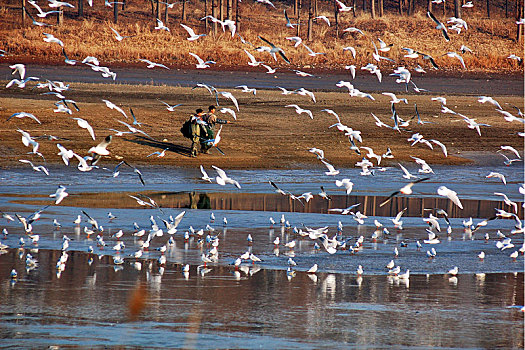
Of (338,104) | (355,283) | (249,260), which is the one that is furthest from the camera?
(338,104)

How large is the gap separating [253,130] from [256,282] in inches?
566

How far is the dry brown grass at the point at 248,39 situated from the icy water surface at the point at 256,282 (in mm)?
34298

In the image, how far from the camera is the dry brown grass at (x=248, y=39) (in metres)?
52.4

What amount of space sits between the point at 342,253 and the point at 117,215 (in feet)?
13.8

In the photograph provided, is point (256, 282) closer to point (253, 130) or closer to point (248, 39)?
point (253, 130)

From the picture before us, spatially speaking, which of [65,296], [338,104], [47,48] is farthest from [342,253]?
[47,48]

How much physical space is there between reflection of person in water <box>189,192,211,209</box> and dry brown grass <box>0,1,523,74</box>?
31922 millimetres

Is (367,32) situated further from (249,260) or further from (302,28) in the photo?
(249,260)

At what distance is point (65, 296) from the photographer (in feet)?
30.3

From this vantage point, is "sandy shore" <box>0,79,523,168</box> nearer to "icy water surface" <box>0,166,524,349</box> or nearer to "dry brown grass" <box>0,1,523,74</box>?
"icy water surface" <box>0,166,524,349</box>

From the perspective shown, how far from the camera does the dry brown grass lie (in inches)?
2062

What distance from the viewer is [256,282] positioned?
33.2 ft

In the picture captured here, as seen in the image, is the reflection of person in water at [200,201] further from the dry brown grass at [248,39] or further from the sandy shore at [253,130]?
the dry brown grass at [248,39]

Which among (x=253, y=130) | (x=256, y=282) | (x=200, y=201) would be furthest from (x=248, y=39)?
(x=256, y=282)
